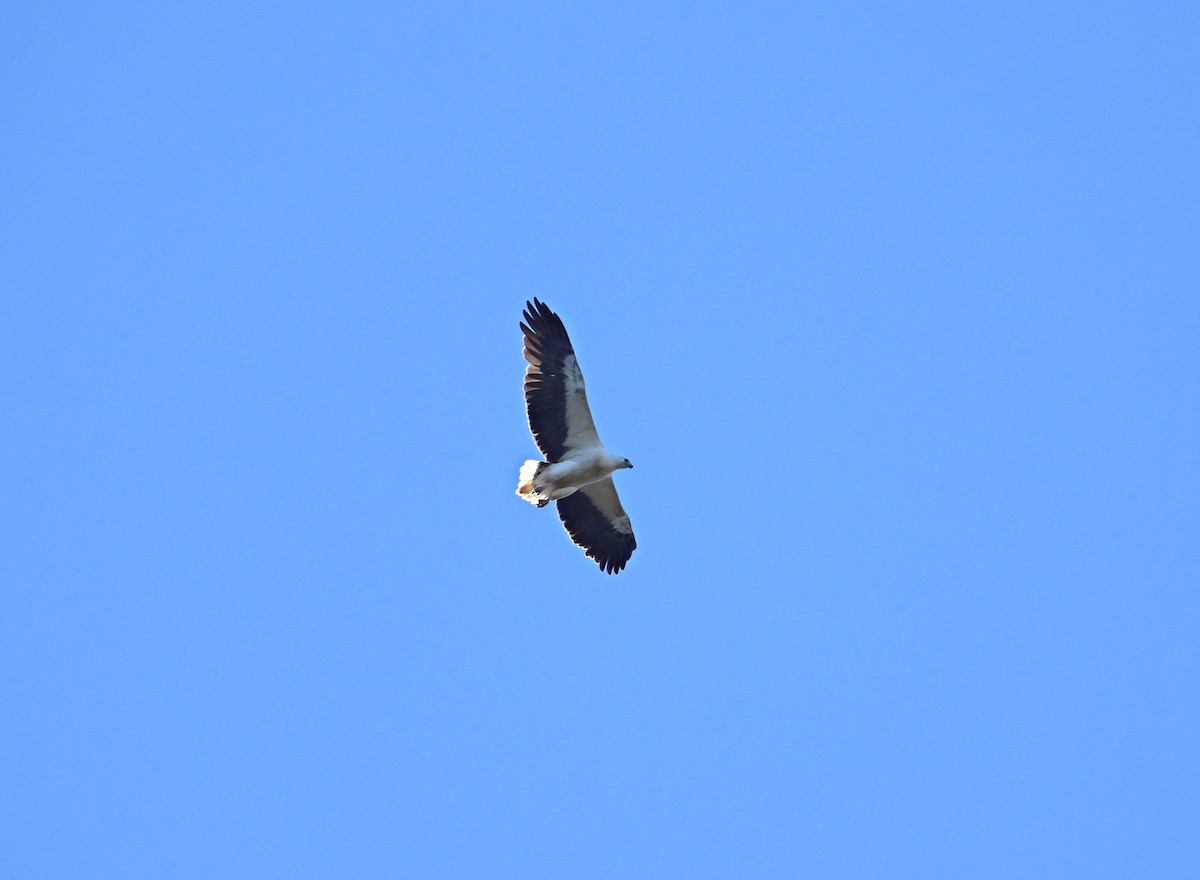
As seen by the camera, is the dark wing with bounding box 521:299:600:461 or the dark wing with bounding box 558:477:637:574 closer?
the dark wing with bounding box 521:299:600:461

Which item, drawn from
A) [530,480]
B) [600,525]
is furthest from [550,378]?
[600,525]

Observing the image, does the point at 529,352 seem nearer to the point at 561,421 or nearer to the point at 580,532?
the point at 561,421

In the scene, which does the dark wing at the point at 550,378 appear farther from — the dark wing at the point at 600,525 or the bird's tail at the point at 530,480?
the dark wing at the point at 600,525

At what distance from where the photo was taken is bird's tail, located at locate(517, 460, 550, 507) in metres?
20.4

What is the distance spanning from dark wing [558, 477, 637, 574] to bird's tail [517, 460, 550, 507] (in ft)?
4.04

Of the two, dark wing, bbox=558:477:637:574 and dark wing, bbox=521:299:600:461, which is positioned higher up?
dark wing, bbox=521:299:600:461

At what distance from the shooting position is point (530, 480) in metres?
20.4

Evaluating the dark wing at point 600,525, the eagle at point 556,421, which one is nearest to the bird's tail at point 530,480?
the eagle at point 556,421

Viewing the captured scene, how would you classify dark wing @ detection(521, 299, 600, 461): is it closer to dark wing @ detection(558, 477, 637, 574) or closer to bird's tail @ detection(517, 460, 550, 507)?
bird's tail @ detection(517, 460, 550, 507)

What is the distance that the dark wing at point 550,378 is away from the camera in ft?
66.4

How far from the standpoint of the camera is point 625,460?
813 inches

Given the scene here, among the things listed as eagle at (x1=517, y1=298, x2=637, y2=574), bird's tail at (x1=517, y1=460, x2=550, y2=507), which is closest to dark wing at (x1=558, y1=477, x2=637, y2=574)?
eagle at (x1=517, y1=298, x2=637, y2=574)

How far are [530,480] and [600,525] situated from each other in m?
1.97

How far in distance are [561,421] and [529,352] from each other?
1.01 meters
